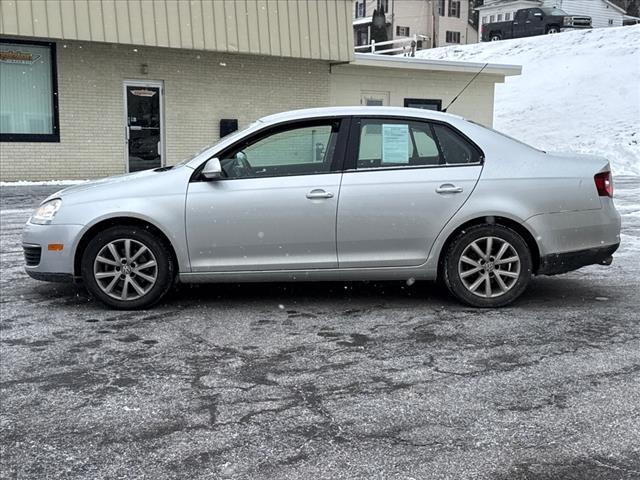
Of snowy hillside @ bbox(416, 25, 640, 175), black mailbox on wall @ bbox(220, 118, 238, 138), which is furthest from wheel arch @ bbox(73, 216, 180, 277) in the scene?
snowy hillside @ bbox(416, 25, 640, 175)

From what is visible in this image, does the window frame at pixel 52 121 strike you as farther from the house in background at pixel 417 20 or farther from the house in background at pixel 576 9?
the house in background at pixel 576 9

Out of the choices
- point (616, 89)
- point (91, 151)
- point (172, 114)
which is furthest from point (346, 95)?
point (616, 89)

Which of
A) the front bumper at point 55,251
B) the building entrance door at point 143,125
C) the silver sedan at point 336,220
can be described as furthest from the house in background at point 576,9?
the front bumper at point 55,251

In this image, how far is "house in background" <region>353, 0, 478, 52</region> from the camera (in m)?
56.4

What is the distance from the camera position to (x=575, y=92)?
99.2 ft

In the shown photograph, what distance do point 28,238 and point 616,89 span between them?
28.3 metres

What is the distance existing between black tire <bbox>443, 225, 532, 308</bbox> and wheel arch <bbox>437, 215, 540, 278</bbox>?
33mm

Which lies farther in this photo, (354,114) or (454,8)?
(454,8)

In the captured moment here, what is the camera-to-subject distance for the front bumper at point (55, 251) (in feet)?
17.8

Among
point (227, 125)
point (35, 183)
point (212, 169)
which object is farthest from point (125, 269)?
point (227, 125)

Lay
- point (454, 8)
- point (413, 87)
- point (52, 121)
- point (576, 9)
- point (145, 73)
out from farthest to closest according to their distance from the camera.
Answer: point (454, 8) < point (576, 9) < point (413, 87) < point (145, 73) < point (52, 121)

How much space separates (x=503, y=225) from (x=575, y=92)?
89.4ft

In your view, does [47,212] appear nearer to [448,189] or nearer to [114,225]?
[114,225]

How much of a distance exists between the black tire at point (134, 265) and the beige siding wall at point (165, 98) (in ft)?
34.6
